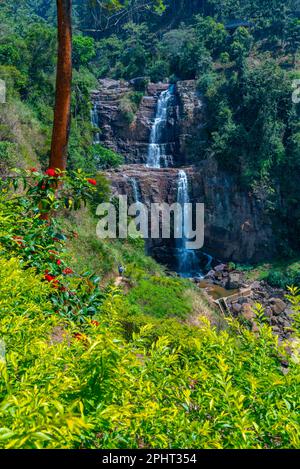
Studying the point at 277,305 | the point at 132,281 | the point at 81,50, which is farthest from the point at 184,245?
the point at 81,50

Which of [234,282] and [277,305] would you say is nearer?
[277,305]

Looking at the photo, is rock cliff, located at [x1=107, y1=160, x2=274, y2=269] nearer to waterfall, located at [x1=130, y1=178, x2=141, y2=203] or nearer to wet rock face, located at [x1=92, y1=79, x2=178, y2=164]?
waterfall, located at [x1=130, y1=178, x2=141, y2=203]

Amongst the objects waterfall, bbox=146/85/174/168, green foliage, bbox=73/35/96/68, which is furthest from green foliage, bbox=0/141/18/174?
green foliage, bbox=73/35/96/68

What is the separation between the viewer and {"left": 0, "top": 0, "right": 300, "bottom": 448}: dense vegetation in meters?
1.50

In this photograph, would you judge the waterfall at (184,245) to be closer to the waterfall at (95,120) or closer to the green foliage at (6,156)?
the waterfall at (95,120)

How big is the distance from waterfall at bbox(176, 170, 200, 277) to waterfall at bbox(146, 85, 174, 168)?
254cm

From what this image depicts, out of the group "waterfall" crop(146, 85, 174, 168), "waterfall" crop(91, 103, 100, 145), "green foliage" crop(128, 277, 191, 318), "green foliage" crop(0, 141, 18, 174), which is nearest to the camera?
"green foliage" crop(0, 141, 18, 174)

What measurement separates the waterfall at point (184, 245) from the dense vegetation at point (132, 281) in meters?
2.23

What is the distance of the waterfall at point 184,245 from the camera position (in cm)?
1927

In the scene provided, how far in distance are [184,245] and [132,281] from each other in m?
9.05

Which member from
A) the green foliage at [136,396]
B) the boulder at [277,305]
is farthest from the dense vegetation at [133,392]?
the boulder at [277,305]

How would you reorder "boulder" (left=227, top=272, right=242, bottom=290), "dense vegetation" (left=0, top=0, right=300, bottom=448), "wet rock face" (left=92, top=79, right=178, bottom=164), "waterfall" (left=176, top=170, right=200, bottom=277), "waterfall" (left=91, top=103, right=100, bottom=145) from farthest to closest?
"waterfall" (left=91, top=103, right=100, bottom=145)
"wet rock face" (left=92, top=79, right=178, bottom=164)
"waterfall" (left=176, top=170, right=200, bottom=277)
"boulder" (left=227, top=272, right=242, bottom=290)
"dense vegetation" (left=0, top=0, right=300, bottom=448)

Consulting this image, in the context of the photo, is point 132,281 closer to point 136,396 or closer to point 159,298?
point 159,298

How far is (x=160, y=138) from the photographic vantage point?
22.6 metres
